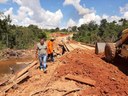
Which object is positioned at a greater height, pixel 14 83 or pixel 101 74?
pixel 101 74

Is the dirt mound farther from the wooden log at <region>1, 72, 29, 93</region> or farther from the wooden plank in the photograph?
the wooden log at <region>1, 72, 29, 93</region>

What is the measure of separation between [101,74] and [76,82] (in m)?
1.08

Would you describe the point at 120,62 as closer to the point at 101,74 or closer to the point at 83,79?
the point at 101,74

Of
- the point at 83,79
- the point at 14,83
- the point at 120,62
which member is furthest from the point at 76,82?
the point at 120,62

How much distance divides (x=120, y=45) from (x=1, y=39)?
1838 inches

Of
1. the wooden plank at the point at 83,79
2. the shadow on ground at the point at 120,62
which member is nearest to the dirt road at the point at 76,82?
the wooden plank at the point at 83,79

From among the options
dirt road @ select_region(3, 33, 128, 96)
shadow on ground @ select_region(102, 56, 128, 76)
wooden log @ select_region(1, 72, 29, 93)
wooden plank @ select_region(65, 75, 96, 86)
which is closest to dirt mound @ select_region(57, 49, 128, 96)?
dirt road @ select_region(3, 33, 128, 96)

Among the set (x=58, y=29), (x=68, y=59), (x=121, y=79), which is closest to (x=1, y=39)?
(x=68, y=59)

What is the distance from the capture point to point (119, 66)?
12828mm

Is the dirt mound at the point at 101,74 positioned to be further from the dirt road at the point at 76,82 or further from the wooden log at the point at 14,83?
the wooden log at the point at 14,83

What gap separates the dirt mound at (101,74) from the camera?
9.34 metres

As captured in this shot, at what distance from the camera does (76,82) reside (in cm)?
1027

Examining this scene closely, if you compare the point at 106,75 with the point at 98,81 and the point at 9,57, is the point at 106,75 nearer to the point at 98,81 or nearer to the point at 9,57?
the point at 98,81

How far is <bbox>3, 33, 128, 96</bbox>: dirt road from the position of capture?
31.2ft
